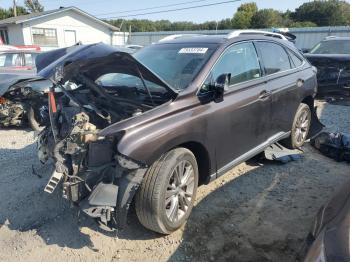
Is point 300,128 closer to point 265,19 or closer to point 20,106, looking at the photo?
point 20,106

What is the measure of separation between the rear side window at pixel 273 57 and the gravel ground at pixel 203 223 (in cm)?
139

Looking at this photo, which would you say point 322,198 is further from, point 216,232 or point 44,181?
point 44,181

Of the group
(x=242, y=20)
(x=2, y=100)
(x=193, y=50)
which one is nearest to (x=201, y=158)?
(x=193, y=50)

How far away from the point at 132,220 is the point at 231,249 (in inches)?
42.0

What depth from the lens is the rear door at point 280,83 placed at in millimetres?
4469

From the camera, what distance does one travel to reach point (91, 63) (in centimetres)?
323

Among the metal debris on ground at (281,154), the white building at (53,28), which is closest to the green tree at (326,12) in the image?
the white building at (53,28)

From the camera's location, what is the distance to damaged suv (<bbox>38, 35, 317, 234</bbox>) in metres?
2.91

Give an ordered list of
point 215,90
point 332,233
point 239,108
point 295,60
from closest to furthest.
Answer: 1. point 332,233
2. point 215,90
3. point 239,108
4. point 295,60

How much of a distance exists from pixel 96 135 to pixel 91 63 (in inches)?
29.4

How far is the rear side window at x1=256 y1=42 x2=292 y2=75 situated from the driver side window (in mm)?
204

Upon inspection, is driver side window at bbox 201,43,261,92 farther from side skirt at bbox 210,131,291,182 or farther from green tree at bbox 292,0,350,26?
green tree at bbox 292,0,350,26

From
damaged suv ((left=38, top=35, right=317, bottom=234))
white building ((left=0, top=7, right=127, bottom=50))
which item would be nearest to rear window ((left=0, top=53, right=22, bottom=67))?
damaged suv ((left=38, top=35, right=317, bottom=234))

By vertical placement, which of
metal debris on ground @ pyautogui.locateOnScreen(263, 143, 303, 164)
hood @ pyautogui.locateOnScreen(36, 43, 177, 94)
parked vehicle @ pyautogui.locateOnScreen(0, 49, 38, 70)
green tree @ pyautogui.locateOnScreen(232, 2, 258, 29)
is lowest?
metal debris on ground @ pyautogui.locateOnScreen(263, 143, 303, 164)
